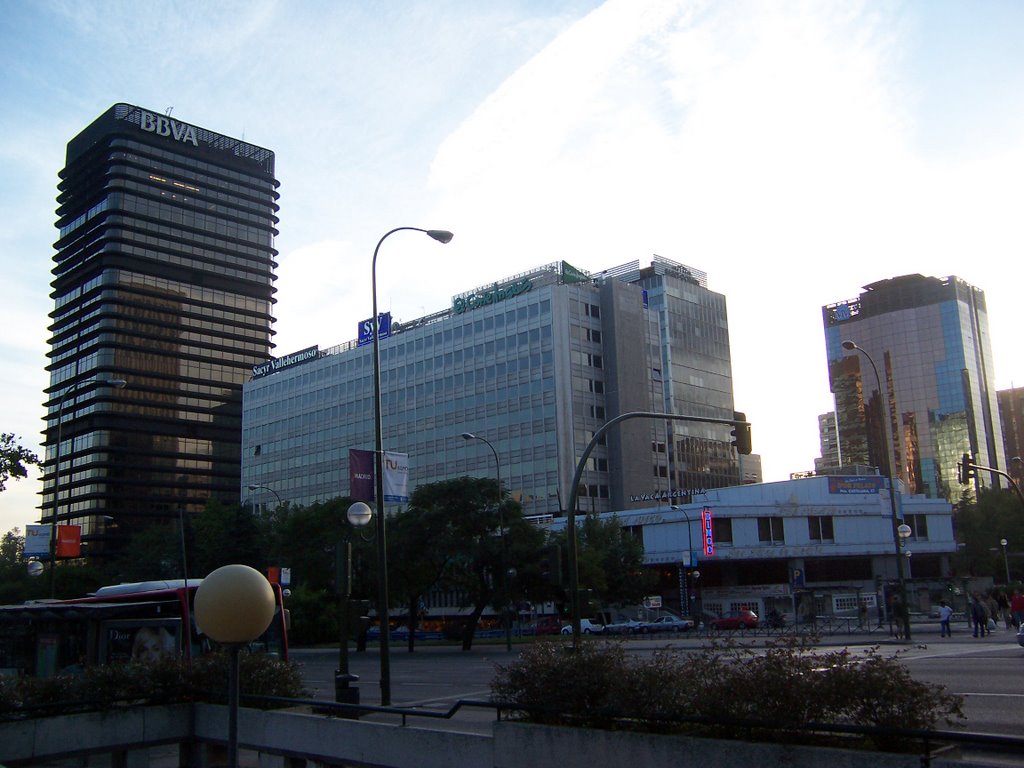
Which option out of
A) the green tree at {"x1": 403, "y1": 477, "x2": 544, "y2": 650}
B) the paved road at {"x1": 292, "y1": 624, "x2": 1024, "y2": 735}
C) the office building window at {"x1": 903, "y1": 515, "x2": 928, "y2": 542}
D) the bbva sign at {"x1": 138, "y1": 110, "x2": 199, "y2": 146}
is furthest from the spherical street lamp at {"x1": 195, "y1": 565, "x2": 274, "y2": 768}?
the bbva sign at {"x1": 138, "y1": 110, "x2": 199, "y2": 146}

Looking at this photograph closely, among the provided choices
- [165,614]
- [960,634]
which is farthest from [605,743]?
[960,634]

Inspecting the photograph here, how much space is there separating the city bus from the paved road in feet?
13.5

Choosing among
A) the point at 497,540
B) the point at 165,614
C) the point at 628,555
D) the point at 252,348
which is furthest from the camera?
the point at 252,348

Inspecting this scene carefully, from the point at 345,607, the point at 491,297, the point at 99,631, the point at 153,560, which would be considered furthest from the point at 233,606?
the point at 491,297

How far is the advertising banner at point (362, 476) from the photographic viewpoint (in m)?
20.0

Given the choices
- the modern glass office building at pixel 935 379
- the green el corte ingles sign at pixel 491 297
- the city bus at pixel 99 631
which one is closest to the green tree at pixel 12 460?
the city bus at pixel 99 631

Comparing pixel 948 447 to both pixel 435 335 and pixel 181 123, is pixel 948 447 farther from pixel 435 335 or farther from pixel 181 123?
pixel 181 123

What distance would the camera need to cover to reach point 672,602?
8300 centimetres

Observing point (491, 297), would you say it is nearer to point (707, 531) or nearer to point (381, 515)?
point (707, 531)

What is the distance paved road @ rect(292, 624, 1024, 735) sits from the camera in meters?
13.8

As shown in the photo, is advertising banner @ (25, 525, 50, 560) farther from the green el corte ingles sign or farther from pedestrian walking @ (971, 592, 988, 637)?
the green el corte ingles sign

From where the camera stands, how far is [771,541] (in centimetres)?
7744

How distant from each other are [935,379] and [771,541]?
432 feet

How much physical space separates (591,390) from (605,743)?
89831 mm
